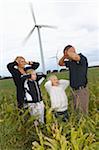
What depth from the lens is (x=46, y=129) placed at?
3.62m

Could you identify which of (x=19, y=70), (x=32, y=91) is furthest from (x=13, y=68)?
(x=32, y=91)

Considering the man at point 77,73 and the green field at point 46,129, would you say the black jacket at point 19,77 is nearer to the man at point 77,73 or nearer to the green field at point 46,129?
the green field at point 46,129

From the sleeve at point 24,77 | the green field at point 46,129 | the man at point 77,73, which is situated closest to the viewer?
the green field at point 46,129

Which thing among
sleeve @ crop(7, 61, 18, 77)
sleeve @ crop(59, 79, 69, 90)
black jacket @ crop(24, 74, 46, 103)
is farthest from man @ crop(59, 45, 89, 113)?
sleeve @ crop(7, 61, 18, 77)

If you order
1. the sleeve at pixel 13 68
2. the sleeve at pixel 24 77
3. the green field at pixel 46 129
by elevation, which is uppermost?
the sleeve at pixel 13 68

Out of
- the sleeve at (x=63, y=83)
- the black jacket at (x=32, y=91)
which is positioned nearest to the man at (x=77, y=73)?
the sleeve at (x=63, y=83)

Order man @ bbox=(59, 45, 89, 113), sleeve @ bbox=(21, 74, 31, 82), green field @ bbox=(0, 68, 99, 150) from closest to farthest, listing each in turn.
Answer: green field @ bbox=(0, 68, 99, 150)
sleeve @ bbox=(21, 74, 31, 82)
man @ bbox=(59, 45, 89, 113)

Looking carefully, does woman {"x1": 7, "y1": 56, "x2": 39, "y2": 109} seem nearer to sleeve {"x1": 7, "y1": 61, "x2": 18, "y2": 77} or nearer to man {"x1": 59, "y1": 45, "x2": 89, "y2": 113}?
sleeve {"x1": 7, "y1": 61, "x2": 18, "y2": 77}

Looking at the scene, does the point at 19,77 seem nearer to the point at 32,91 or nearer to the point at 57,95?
the point at 32,91

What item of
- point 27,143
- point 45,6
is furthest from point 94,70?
point 27,143

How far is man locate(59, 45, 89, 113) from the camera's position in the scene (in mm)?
3668

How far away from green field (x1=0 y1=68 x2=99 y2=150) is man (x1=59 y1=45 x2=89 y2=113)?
0.08 m

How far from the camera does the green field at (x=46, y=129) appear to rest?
3146mm

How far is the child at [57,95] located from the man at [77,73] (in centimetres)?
12
